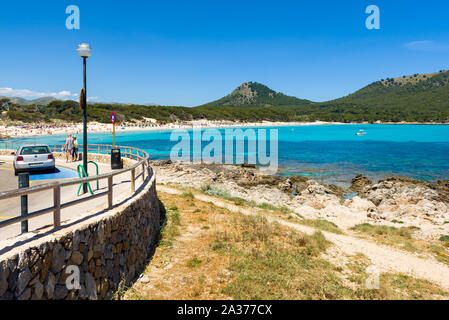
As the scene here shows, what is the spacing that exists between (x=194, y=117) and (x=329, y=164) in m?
107

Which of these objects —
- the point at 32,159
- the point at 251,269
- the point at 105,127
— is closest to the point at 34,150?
the point at 32,159

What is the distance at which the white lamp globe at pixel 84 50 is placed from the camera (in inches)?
432

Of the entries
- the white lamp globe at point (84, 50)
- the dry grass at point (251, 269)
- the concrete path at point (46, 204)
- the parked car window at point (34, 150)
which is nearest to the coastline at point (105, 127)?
the parked car window at point (34, 150)

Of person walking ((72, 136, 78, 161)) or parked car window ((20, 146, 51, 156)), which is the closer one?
parked car window ((20, 146, 51, 156))

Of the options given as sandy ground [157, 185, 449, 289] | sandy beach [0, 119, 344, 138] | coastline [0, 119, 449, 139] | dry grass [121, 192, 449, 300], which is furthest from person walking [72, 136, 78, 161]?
sandy beach [0, 119, 344, 138]

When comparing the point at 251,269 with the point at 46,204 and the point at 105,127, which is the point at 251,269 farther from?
the point at 105,127

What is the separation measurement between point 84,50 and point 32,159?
7.97 metres

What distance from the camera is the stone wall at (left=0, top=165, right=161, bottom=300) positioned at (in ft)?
12.4

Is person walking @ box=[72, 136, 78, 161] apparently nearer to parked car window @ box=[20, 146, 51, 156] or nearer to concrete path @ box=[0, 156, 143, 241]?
parked car window @ box=[20, 146, 51, 156]

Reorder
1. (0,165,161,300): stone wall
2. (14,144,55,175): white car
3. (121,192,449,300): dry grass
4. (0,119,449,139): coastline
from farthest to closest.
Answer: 1. (0,119,449,139): coastline
2. (14,144,55,175): white car
3. (121,192,449,300): dry grass
4. (0,165,161,300): stone wall

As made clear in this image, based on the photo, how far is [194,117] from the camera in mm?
143375

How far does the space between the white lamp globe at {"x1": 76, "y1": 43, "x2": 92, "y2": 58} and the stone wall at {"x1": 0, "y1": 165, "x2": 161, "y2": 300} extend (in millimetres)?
6446

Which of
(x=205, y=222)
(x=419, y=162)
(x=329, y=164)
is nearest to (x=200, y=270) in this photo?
(x=205, y=222)
